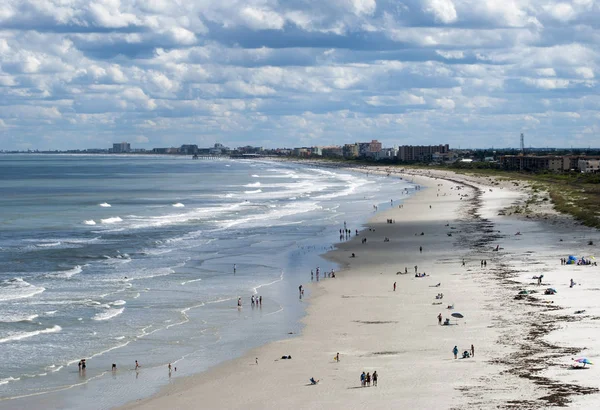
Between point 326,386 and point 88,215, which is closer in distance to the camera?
point 326,386

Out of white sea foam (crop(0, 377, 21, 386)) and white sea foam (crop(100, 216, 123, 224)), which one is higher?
white sea foam (crop(100, 216, 123, 224))

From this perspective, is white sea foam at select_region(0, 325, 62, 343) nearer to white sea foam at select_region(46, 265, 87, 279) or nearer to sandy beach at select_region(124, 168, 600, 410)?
sandy beach at select_region(124, 168, 600, 410)

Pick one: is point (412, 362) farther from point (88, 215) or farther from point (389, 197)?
point (389, 197)

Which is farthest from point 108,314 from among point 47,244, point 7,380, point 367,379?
point 47,244

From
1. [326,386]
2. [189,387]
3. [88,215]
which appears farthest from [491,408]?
[88,215]

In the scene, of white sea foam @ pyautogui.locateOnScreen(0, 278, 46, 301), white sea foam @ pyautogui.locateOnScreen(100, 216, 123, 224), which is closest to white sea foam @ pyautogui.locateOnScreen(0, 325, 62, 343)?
white sea foam @ pyautogui.locateOnScreen(0, 278, 46, 301)

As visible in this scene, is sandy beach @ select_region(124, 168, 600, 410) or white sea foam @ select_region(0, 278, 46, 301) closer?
sandy beach @ select_region(124, 168, 600, 410)
